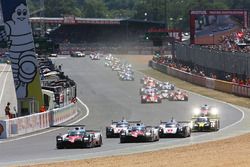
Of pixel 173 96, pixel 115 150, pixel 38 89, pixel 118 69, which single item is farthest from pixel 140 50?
pixel 115 150

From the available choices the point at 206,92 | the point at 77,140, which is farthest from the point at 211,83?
the point at 77,140

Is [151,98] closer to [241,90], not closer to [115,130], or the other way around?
[241,90]

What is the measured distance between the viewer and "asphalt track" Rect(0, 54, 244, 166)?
3556 centimetres

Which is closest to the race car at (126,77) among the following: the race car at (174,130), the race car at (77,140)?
the race car at (174,130)

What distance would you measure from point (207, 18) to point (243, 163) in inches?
3000

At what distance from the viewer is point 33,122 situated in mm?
48469

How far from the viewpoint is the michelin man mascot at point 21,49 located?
167 ft

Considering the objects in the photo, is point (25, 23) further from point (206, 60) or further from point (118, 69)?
point (118, 69)

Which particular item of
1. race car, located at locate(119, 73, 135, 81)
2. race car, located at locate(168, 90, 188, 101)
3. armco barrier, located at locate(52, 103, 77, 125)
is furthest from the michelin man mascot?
race car, located at locate(119, 73, 135, 81)

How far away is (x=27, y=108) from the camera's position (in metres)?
52.3

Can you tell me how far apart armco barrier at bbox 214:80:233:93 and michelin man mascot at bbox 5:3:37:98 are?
2990 centimetres

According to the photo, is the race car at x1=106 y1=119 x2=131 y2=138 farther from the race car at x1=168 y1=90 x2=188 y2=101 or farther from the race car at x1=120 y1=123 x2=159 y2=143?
the race car at x1=168 y1=90 x2=188 y2=101

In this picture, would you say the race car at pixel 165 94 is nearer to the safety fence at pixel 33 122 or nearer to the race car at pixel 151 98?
the race car at pixel 151 98

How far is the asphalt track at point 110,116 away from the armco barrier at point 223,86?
3.07 metres
